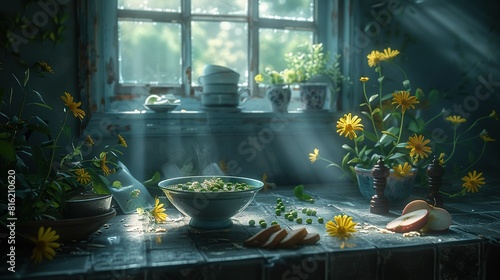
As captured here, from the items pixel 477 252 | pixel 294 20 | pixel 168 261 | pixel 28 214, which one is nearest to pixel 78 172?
pixel 28 214

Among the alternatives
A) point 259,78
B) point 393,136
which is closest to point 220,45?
point 259,78

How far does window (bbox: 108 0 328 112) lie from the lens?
1938 millimetres

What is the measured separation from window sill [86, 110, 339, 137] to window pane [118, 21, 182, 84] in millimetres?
206

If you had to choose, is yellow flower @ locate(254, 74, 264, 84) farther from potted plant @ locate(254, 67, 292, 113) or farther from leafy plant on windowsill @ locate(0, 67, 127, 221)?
leafy plant on windowsill @ locate(0, 67, 127, 221)

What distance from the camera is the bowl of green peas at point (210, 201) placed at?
1.25 metres

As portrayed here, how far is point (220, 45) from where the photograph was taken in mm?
2047

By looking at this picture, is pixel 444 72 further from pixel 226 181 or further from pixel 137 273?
pixel 137 273

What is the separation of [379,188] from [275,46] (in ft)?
2.83

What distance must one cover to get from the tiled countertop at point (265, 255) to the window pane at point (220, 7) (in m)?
0.94

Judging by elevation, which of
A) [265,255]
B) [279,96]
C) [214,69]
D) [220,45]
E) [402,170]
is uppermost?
[220,45]

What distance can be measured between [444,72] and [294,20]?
723mm

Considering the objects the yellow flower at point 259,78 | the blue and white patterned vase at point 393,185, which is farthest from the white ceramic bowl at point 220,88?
the blue and white patterned vase at point 393,185

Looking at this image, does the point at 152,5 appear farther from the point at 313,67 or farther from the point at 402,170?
the point at 402,170

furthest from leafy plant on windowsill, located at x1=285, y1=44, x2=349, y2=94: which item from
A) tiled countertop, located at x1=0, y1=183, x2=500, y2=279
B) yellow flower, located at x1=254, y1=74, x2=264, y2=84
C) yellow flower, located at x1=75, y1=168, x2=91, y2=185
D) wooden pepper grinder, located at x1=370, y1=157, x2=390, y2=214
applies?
yellow flower, located at x1=75, y1=168, x2=91, y2=185
